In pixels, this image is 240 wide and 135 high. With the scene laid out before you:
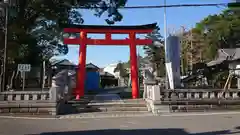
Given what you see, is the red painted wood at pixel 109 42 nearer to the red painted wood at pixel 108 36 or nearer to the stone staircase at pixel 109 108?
the red painted wood at pixel 108 36

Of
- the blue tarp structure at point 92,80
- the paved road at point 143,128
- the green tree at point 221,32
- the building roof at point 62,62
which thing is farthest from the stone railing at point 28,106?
the green tree at point 221,32

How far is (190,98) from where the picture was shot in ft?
49.8

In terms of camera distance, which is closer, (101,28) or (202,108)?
(202,108)

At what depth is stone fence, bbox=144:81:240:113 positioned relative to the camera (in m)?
14.9

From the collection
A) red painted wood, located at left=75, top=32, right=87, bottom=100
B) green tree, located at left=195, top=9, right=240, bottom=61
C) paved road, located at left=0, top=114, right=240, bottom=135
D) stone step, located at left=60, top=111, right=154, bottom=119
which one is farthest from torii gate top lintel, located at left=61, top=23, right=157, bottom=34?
green tree, located at left=195, top=9, right=240, bottom=61

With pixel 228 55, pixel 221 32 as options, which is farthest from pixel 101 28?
pixel 221 32

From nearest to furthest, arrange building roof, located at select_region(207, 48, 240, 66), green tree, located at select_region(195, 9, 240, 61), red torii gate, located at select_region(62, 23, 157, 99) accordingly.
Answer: red torii gate, located at select_region(62, 23, 157, 99), building roof, located at select_region(207, 48, 240, 66), green tree, located at select_region(195, 9, 240, 61)

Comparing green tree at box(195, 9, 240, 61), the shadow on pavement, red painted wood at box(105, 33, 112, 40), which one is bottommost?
the shadow on pavement

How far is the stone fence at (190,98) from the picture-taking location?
1486 centimetres

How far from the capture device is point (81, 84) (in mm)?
20312

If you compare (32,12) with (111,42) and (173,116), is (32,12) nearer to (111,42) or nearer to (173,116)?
(111,42)

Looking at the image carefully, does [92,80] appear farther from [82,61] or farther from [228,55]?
[228,55]

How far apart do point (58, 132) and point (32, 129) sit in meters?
1.21

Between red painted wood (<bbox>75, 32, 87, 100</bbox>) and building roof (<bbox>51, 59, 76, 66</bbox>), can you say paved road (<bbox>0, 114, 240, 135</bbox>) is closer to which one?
red painted wood (<bbox>75, 32, 87, 100</bbox>)
